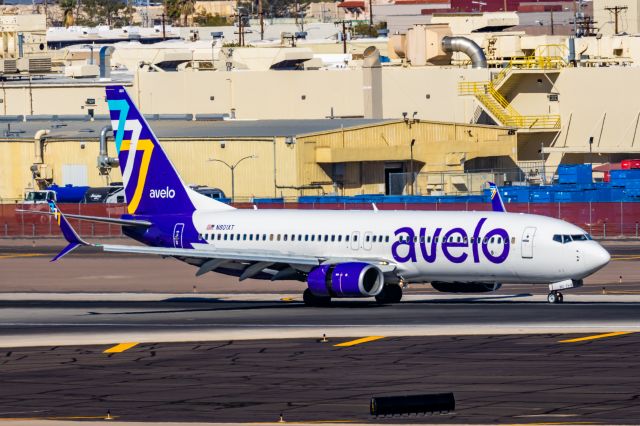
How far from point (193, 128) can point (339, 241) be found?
58.2m

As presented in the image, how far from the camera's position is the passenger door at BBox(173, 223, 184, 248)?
6406cm

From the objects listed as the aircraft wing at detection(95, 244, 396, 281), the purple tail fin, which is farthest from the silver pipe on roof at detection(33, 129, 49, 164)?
the aircraft wing at detection(95, 244, 396, 281)

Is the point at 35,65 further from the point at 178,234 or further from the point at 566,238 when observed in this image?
the point at 566,238

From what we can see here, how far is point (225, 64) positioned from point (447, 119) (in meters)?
28.4

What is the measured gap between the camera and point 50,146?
116 meters

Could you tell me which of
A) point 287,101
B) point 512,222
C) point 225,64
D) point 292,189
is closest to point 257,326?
point 512,222

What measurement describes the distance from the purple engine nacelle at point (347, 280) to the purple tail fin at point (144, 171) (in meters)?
8.14

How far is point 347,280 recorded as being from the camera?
5784 cm

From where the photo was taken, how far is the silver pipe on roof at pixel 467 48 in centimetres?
12862

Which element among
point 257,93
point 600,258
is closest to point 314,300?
point 600,258

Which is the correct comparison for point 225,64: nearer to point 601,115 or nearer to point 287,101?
point 287,101

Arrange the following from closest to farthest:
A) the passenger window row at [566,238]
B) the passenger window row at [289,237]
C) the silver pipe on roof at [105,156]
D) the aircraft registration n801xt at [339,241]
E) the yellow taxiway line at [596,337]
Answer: the yellow taxiway line at [596,337] < the passenger window row at [566,238] < the aircraft registration n801xt at [339,241] < the passenger window row at [289,237] < the silver pipe on roof at [105,156]

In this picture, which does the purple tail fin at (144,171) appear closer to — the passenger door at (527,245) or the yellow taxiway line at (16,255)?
the passenger door at (527,245)

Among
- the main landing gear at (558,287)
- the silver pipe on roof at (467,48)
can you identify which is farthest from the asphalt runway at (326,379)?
the silver pipe on roof at (467,48)
